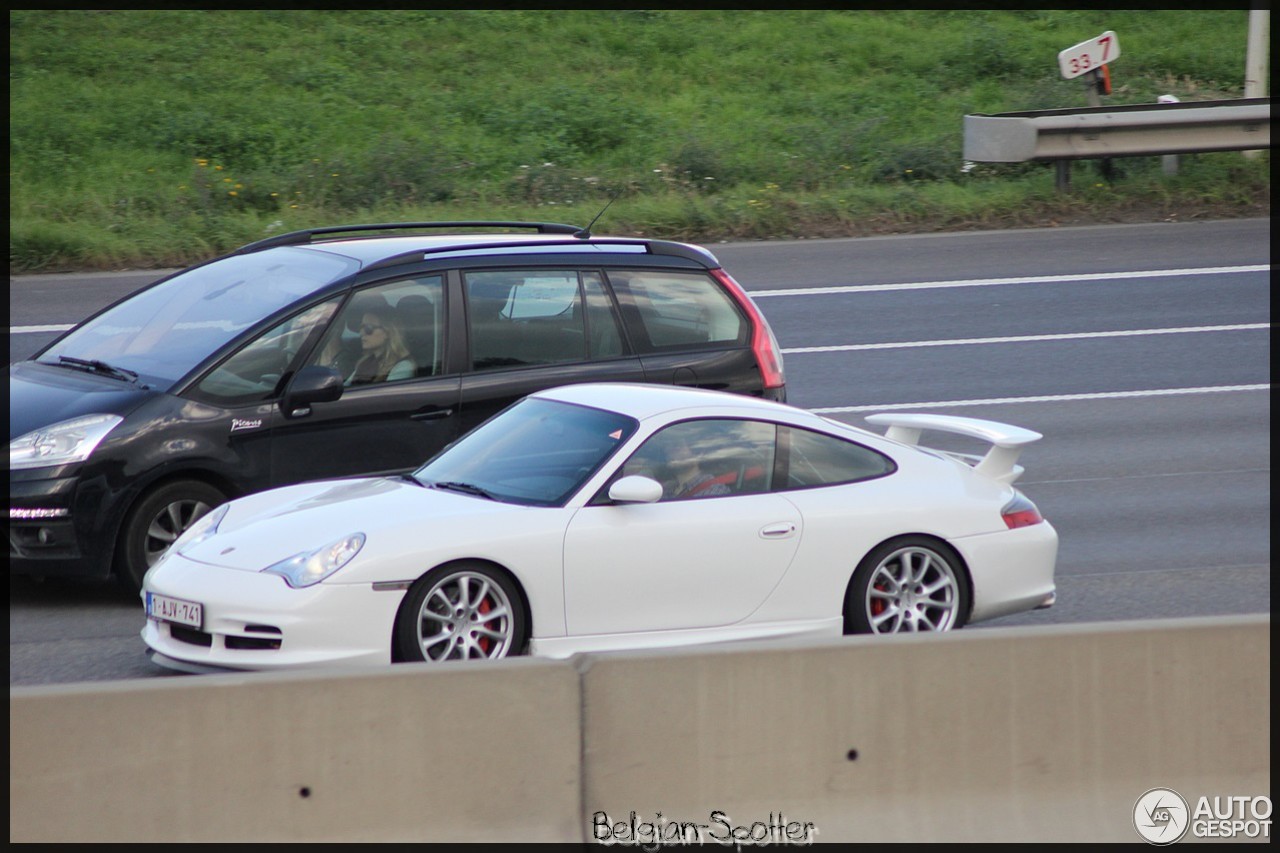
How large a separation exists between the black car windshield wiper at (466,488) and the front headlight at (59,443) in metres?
1.89

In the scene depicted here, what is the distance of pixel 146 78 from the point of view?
81.7 feet

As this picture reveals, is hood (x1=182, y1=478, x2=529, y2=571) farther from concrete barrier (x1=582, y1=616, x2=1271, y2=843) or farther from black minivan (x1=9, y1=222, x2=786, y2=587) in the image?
concrete barrier (x1=582, y1=616, x2=1271, y2=843)

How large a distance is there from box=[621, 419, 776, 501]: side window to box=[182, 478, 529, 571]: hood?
0.72 m

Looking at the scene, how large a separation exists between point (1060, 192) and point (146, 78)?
13741 millimetres

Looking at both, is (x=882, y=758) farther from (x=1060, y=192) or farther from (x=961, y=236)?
(x=1060, y=192)

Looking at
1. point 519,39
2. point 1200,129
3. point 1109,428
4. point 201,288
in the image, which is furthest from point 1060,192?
point 201,288

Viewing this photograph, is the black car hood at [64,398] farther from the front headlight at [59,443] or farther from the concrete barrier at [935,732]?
the concrete barrier at [935,732]

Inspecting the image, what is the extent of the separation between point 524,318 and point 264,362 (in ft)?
4.92

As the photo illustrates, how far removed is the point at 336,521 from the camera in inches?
277

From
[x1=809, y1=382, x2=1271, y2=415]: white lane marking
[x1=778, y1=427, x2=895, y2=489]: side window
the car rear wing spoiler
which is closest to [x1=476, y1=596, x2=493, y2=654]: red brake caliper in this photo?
[x1=778, y1=427, x2=895, y2=489]: side window

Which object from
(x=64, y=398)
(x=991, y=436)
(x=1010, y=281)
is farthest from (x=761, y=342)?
(x=1010, y=281)

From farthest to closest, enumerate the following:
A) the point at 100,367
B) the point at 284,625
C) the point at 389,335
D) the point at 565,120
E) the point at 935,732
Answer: the point at 565,120
the point at 389,335
the point at 100,367
the point at 284,625
the point at 935,732

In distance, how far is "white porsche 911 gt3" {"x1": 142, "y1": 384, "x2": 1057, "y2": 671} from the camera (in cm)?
675

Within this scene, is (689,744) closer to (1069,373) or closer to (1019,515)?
(1019,515)
